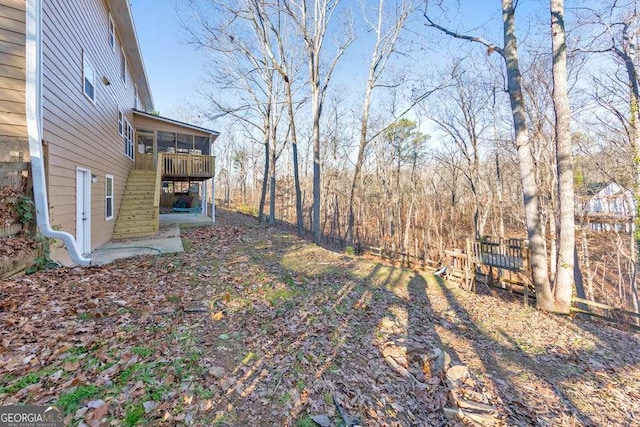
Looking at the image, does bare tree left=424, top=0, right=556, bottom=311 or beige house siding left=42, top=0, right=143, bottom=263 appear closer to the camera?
beige house siding left=42, top=0, right=143, bottom=263

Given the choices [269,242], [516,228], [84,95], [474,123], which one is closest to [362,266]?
[269,242]

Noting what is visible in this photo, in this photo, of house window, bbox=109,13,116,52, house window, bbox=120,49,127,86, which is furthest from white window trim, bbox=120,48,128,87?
house window, bbox=109,13,116,52

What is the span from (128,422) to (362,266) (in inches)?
263

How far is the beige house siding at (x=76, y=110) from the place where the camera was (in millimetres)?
5090

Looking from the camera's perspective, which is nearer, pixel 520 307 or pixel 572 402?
pixel 572 402

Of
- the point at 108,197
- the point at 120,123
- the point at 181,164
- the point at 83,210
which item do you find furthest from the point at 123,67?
the point at 83,210

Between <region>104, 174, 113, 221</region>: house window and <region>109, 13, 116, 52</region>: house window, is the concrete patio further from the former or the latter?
<region>109, 13, 116, 52</region>: house window

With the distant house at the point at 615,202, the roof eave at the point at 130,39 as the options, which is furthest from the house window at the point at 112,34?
the distant house at the point at 615,202

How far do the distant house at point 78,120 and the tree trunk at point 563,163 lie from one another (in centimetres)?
1059

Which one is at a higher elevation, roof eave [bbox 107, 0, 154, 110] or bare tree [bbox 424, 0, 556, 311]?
roof eave [bbox 107, 0, 154, 110]

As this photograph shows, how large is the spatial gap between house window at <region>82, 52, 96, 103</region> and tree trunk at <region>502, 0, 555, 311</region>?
428 inches

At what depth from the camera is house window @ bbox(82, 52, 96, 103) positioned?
265 inches

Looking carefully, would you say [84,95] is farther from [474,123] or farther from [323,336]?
[474,123]

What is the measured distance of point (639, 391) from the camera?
362cm
